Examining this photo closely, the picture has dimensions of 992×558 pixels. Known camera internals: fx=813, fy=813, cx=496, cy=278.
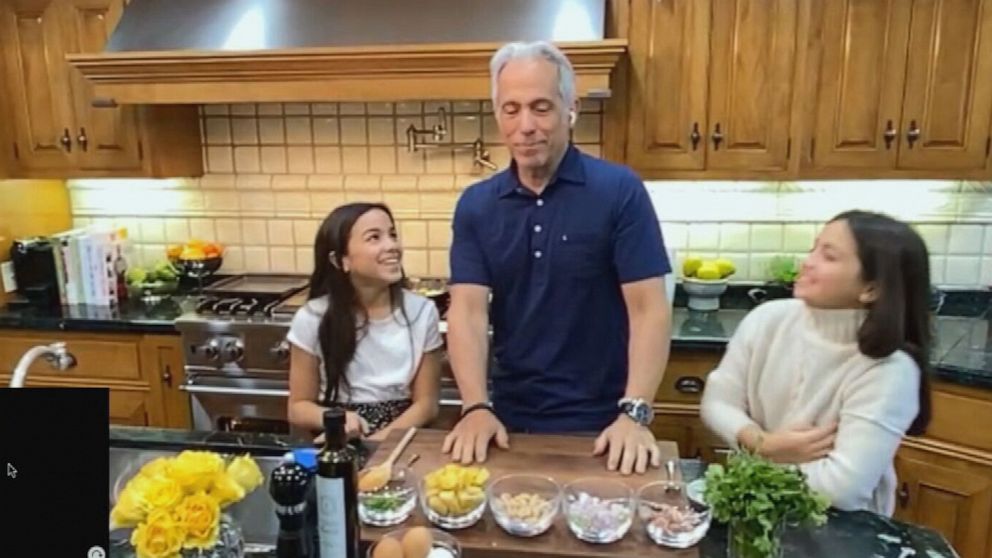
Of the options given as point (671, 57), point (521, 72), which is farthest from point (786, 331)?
→ point (671, 57)

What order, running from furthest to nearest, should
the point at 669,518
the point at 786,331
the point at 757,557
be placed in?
the point at 786,331
the point at 669,518
the point at 757,557

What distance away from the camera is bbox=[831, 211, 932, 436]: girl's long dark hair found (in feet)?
4.62

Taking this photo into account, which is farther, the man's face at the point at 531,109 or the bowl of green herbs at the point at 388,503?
the man's face at the point at 531,109

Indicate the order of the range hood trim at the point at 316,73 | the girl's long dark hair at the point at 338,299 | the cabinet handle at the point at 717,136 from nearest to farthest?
the girl's long dark hair at the point at 338,299
the range hood trim at the point at 316,73
the cabinet handle at the point at 717,136

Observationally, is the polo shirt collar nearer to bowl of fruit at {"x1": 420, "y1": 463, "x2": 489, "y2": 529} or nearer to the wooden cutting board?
the wooden cutting board

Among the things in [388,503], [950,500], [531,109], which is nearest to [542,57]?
[531,109]

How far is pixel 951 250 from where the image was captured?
112 inches

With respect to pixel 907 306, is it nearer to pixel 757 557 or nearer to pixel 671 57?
pixel 757 557

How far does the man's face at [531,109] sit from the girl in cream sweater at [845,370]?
1.86ft

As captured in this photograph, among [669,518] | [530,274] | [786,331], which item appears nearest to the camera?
[669,518]

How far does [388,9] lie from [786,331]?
5.63 feet

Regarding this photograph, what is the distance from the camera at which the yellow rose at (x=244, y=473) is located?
3.49ft

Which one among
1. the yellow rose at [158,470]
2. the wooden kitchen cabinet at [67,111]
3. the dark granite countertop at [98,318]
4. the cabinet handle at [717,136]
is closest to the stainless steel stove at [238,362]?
the dark granite countertop at [98,318]

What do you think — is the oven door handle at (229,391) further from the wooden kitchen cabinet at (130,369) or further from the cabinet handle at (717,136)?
the cabinet handle at (717,136)
